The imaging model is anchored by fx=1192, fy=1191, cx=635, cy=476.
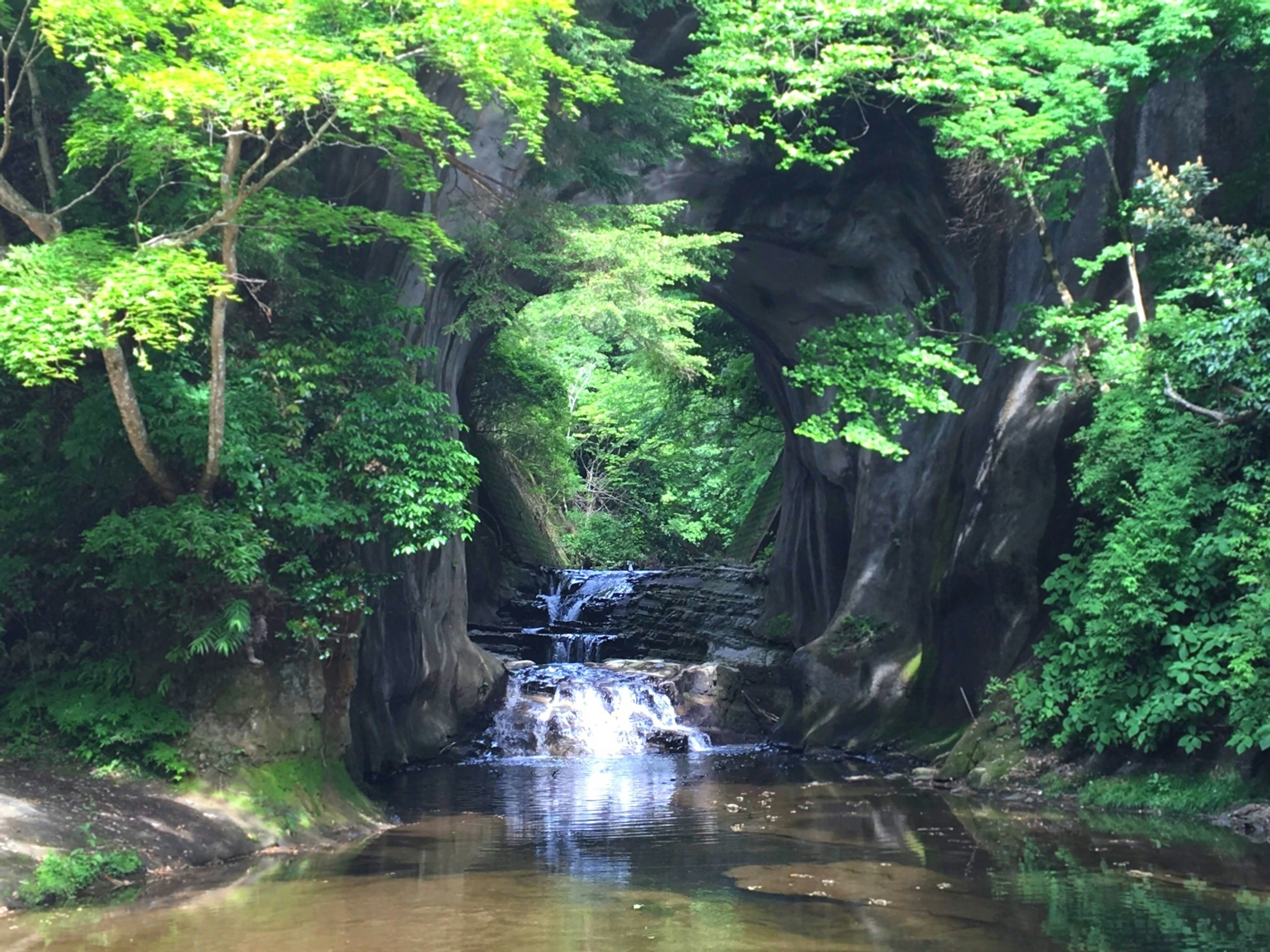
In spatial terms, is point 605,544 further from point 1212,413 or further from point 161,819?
point 161,819

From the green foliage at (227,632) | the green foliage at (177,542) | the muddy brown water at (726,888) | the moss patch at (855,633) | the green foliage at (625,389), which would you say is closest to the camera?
the muddy brown water at (726,888)

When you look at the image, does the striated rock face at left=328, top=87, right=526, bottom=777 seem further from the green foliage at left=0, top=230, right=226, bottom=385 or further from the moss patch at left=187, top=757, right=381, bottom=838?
the green foliage at left=0, top=230, right=226, bottom=385

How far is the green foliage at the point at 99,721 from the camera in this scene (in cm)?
1041

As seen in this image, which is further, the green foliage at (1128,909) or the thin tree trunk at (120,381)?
the thin tree trunk at (120,381)

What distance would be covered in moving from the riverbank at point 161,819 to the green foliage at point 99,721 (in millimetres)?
246

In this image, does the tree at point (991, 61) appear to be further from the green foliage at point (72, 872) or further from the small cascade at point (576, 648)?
the small cascade at point (576, 648)

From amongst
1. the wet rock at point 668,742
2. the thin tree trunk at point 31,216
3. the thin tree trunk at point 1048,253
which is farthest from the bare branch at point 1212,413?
the thin tree trunk at point 31,216

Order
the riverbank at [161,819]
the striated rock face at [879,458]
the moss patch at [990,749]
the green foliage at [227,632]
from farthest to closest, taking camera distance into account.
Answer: the striated rock face at [879,458] → the moss patch at [990,749] → the green foliage at [227,632] → the riverbank at [161,819]

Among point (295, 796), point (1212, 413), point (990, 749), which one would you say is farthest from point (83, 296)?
point (990, 749)

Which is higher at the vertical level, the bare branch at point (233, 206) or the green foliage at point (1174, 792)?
the bare branch at point (233, 206)

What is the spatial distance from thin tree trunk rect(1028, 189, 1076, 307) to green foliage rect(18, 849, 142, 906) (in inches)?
408

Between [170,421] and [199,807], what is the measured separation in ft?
11.0

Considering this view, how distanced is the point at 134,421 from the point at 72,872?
371 cm

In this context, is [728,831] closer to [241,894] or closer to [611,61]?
[241,894]
